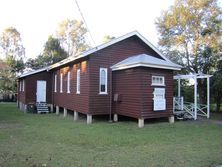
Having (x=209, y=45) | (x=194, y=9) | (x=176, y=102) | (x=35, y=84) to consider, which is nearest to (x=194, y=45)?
(x=209, y=45)

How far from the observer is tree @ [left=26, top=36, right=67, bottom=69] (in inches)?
1280

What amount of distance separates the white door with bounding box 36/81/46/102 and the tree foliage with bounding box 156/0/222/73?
10.9m

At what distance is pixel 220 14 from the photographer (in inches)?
778

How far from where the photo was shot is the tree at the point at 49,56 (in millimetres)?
32500

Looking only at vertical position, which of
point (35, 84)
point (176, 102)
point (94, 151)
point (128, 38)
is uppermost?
point (128, 38)

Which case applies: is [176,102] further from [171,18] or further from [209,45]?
[171,18]

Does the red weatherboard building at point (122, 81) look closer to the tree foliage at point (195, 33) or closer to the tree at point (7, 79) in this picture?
the tree foliage at point (195, 33)

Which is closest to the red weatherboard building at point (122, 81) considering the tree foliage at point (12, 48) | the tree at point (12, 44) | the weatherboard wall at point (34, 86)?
the weatherboard wall at point (34, 86)

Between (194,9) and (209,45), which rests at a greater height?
(194,9)

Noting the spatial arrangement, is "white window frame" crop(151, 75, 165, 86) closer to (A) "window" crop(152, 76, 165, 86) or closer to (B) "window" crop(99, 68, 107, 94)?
(A) "window" crop(152, 76, 165, 86)

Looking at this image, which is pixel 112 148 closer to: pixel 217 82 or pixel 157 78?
pixel 157 78

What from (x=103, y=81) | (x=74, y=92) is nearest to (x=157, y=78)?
(x=103, y=81)

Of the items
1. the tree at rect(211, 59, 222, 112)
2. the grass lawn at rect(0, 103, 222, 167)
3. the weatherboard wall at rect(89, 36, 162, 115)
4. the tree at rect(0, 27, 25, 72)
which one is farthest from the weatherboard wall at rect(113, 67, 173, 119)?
the tree at rect(0, 27, 25, 72)

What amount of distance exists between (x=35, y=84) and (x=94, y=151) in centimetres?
1464
